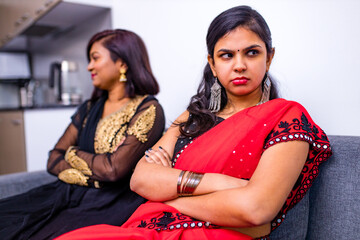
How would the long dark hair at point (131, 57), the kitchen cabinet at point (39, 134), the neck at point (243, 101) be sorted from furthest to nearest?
the kitchen cabinet at point (39, 134) → the long dark hair at point (131, 57) → the neck at point (243, 101)

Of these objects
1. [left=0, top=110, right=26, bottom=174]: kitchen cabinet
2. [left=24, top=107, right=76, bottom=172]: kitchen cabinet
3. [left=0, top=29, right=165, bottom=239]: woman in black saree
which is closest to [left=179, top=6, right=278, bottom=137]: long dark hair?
[left=0, top=29, right=165, bottom=239]: woman in black saree

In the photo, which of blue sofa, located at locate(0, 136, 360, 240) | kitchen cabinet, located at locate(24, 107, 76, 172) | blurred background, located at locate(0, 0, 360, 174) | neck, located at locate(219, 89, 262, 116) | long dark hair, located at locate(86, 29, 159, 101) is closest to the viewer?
blue sofa, located at locate(0, 136, 360, 240)

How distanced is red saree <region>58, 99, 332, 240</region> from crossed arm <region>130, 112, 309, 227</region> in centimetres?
3

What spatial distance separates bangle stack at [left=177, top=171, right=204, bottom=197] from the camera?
1001 mm

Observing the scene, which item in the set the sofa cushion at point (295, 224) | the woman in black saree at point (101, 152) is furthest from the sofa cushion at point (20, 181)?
the sofa cushion at point (295, 224)

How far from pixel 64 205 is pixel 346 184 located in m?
1.13

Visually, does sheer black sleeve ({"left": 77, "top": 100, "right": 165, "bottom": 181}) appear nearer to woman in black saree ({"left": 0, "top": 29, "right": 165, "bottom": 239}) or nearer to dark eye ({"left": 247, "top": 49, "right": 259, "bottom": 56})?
woman in black saree ({"left": 0, "top": 29, "right": 165, "bottom": 239})

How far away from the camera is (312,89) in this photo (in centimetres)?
141

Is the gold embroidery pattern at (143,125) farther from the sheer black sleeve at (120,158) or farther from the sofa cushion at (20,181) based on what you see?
the sofa cushion at (20,181)

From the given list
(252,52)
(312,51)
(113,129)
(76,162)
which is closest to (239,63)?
(252,52)

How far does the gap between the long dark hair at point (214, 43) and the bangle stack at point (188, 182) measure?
0.19 metres

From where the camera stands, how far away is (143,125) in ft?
5.13

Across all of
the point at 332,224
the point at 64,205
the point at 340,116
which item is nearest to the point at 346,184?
the point at 332,224

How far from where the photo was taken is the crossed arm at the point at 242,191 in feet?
2.83
